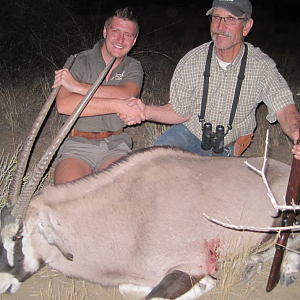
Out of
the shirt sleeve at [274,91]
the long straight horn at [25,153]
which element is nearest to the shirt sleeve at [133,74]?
the shirt sleeve at [274,91]

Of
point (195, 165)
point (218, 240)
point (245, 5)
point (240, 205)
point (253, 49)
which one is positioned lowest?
point (218, 240)

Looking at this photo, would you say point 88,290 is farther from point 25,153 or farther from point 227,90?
point 227,90

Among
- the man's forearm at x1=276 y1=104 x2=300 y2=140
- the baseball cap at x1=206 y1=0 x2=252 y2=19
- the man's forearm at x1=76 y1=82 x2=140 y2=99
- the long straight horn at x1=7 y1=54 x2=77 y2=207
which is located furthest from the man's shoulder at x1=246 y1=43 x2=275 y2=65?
the long straight horn at x1=7 y1=54 x2=77 y2=207

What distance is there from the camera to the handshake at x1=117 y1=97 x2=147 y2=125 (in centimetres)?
302

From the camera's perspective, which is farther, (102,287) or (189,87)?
(189,87)

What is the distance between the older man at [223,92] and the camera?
3.07m

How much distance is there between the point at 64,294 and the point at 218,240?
1.14 m

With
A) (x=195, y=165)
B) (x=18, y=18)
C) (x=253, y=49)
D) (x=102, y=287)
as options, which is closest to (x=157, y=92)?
(x=18, y=18)

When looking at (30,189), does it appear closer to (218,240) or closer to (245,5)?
(218,240)

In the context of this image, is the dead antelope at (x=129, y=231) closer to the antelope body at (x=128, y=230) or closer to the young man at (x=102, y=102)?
the antelope body at (x=128, y=230)

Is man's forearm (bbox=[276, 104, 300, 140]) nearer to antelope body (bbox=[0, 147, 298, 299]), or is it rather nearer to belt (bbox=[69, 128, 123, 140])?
antelope body (bbox=[0, 147, 298, 299])

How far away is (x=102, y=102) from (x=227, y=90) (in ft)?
3.88

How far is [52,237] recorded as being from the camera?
2.17 metres

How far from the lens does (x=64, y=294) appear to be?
2434 mm
